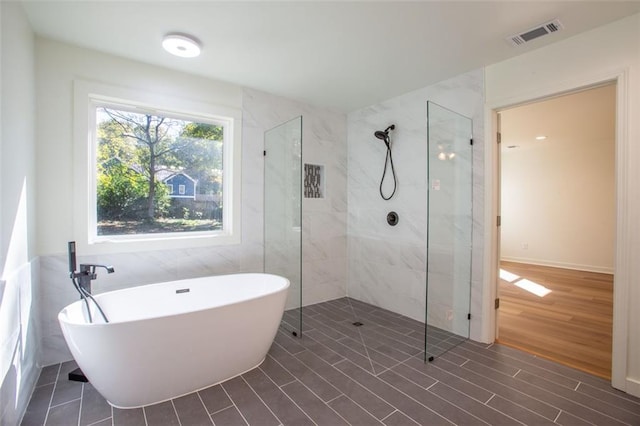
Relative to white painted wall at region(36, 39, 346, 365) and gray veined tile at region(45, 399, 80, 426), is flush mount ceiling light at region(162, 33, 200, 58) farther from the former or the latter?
gray veined tile at region(45, 399, 80, 426)

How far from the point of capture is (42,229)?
2287mm

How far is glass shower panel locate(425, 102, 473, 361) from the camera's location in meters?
2.68

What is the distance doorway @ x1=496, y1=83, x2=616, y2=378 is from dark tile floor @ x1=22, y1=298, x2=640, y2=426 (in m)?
0.51

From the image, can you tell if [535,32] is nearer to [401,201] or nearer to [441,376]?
[401,201]

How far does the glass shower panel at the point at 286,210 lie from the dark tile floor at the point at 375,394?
51 cm

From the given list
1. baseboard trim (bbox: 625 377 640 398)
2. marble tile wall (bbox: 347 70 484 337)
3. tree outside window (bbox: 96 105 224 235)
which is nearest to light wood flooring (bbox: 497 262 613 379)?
baseboard trim (bbox: 625 377 640 398)

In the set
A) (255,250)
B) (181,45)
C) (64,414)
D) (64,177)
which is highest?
(181,45)

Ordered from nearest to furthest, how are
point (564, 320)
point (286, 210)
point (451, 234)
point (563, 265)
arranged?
point (451, 234) < point (286, 210) < point (564, 320) < point (563, 265)

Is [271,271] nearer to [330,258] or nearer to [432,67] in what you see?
[330,258]

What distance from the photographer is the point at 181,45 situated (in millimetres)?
2262

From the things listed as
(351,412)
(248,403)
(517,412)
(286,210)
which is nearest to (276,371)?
(248,403)

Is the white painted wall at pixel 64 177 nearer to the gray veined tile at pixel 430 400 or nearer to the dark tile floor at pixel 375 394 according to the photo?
the dark tile floor at pixel 375 394

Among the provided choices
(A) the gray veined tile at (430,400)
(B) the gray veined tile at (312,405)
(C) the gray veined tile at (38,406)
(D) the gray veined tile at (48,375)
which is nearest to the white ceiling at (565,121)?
(A) the gray veined tile at (430,400)

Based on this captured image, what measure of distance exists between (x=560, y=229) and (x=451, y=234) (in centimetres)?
476
